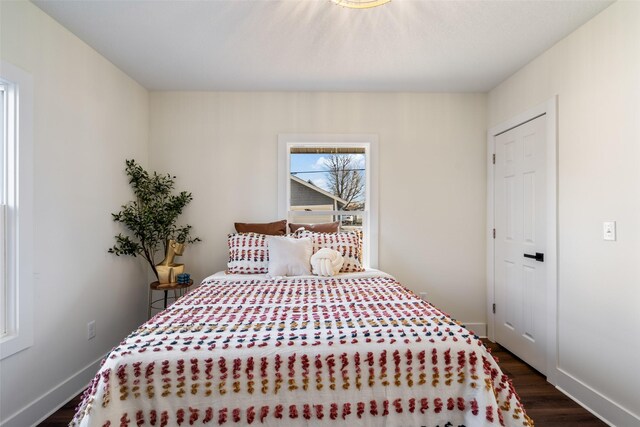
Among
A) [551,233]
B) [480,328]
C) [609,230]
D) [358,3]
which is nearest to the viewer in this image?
[358,3]

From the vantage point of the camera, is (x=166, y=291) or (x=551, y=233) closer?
(x=551, y=233)

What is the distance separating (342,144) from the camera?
3.41 metres

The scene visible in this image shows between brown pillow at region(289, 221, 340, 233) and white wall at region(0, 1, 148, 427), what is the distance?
155 cm

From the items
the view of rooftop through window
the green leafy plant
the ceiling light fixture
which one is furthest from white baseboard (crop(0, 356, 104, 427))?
the ceiling light fixture

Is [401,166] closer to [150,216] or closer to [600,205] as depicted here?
[600,205]

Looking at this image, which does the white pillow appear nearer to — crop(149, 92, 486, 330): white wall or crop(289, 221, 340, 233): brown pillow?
crop(289, 221, 340, 233): brown pillow

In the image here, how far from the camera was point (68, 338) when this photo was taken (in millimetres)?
2268

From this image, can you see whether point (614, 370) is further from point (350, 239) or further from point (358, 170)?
point (358, 170)


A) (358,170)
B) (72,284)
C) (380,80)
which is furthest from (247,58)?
(72,284)

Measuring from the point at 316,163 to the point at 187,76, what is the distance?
4.74 feet

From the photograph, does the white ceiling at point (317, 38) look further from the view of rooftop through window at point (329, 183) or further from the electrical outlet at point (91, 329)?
the electrical outlet at point (91, 329)

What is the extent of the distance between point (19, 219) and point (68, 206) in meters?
0.39

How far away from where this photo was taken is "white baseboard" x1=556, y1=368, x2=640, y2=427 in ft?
6.15

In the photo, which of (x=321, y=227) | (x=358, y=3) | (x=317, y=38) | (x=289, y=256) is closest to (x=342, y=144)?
(x=321, y=227)
